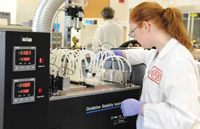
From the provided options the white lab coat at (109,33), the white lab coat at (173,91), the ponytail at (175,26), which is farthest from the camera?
the white lab coat at (109,33)

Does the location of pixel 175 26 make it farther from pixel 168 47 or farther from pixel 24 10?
pixel 24 10

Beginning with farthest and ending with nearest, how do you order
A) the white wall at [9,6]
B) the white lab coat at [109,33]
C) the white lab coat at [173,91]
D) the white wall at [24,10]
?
1. the white wall at [24,10]
2. the white wall at [9,6]
3. the white lab coat at [109,33]
4. the white lab coat at [173,91]

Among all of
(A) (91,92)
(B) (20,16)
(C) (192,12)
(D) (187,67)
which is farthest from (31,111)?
(C) (192,12)

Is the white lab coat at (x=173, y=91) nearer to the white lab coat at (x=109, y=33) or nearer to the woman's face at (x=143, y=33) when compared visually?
the woman's face at (x=143, y=33)

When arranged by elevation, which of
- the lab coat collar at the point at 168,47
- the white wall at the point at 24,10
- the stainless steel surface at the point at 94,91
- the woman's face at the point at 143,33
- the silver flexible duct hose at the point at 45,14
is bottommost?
the stainless steel surface at the point at 94,91

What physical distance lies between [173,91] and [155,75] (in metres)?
0.18

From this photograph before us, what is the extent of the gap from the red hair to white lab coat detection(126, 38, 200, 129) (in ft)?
0.16

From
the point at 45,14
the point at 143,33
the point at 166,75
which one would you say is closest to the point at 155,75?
the point at 166,75

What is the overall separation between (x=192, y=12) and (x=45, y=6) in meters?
4.54

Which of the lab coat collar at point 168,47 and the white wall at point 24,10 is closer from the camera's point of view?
the lab coat collar at point 168,47

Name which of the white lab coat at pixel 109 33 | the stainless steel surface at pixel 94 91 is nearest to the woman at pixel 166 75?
the stainless steel surface at pixel 94 91

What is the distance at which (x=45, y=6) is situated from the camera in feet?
4.66

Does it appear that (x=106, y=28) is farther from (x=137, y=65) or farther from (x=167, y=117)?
(x=167, y=117)

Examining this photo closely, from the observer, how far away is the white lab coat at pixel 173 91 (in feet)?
3.95
